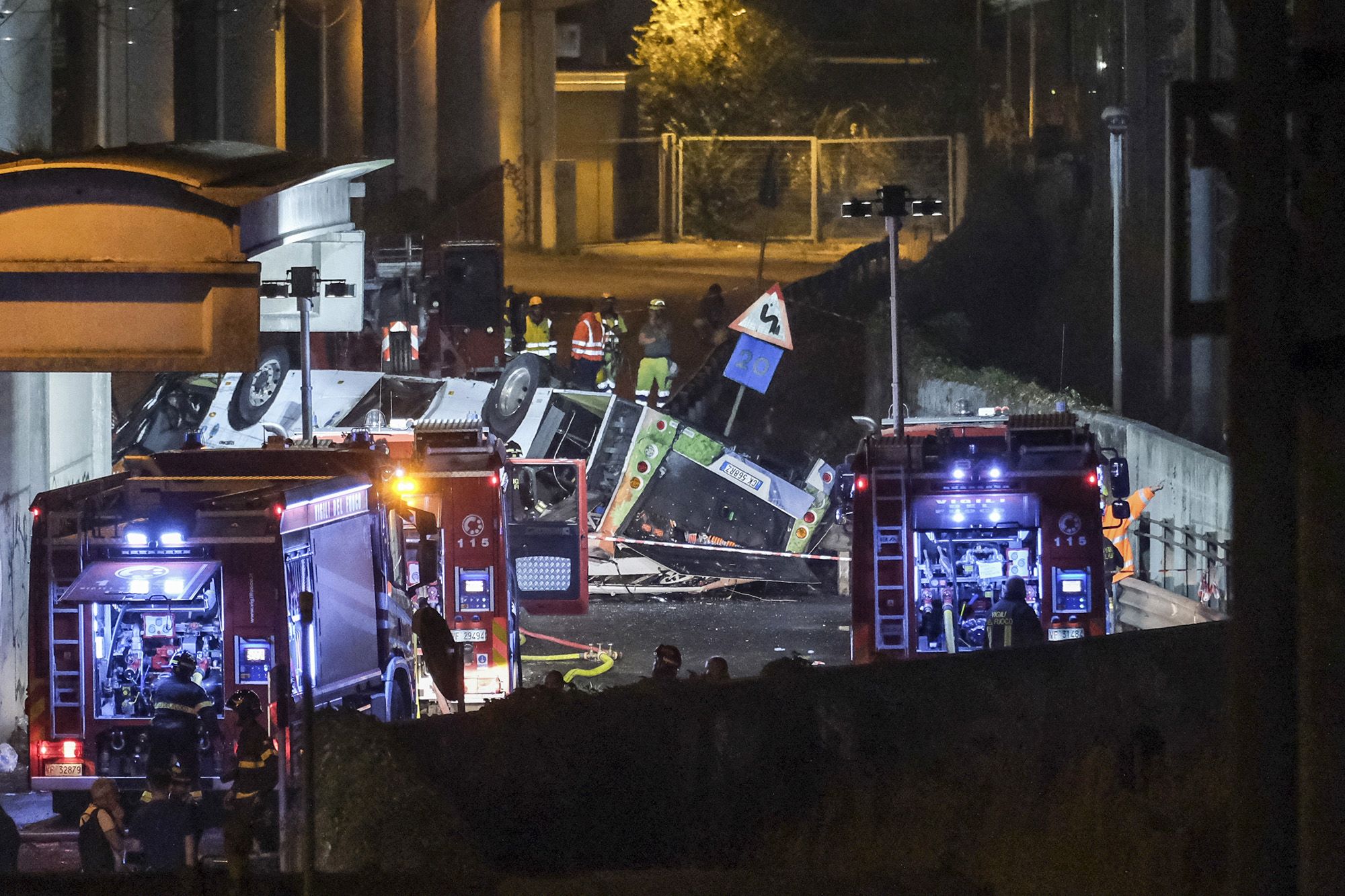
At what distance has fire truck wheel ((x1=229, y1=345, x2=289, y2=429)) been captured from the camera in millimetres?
22469

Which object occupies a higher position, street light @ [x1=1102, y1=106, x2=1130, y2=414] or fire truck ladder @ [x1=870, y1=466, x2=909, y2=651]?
street light @ [x1=1102, y1=106, x2=1130, y2=414]

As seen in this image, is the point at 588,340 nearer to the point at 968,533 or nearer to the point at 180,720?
the point at 968,533

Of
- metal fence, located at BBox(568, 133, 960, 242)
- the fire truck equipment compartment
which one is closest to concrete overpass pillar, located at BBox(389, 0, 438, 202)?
metal fence, located at BBox(568, 133, 960, 242)

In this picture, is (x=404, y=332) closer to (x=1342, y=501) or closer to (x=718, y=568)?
(x=718, y=568)

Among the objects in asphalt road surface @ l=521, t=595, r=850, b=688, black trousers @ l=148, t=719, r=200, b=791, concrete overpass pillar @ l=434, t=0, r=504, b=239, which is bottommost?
asphalt road surface @ l=521, t=595, r=850, b=688

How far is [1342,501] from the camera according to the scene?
4.83 meters

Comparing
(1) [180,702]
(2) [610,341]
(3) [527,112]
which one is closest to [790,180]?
(3) [527,112]

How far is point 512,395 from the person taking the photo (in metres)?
21.5

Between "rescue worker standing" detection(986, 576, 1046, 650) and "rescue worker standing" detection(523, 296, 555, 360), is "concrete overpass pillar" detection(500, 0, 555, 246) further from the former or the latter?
"rescue worker standing" detection(986, 576, 1046, 650)

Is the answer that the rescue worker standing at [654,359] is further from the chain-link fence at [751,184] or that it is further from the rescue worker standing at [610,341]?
the chain-link fence at [751,184]

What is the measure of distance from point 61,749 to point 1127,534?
10656mm

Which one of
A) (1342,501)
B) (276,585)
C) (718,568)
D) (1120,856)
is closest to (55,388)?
(276,585)

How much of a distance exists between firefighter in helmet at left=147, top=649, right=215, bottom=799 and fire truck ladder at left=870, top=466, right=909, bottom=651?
16.4 ft

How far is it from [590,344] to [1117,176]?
7.42m
